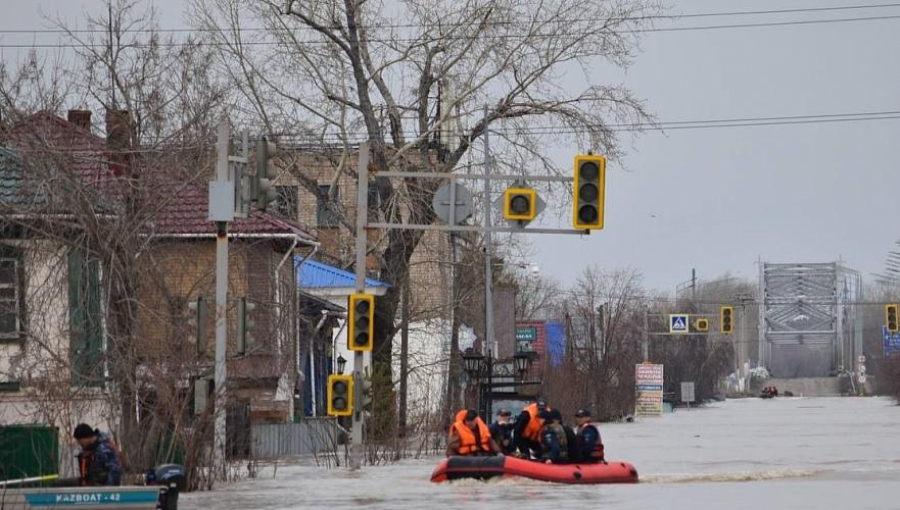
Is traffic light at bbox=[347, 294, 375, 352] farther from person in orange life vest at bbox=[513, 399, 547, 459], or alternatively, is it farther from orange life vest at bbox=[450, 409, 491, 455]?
person in orange life vest at bbox=[513, 399, 547, 459]

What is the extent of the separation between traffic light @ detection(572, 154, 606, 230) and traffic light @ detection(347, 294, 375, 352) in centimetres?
454

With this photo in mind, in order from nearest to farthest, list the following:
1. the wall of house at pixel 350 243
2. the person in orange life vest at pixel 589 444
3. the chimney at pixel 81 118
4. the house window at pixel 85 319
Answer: the person in orange life vest at pixel 589 444 < the house window at pixel 85 319 < the chimney at pixel 81 118 < the wall of house at pixel 350 243

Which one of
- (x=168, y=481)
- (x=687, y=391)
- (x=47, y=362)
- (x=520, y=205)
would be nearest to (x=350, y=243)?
(x=47, y=362)

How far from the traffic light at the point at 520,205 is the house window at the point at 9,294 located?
383 inches

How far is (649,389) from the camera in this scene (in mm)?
81562

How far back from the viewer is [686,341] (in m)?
121

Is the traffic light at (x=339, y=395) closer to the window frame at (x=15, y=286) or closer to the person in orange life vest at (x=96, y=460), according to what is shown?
the window frame at (x=15, y=286)

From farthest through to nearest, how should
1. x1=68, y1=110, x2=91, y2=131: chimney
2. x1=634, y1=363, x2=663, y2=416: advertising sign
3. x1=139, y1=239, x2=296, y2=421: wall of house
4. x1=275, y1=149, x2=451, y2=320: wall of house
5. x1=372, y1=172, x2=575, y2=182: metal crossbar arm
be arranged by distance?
x1=634, y1=363, x2=663, y2=416: advertising sign, x1=275, y1=149, x2=451, y2=320: wall of house, x1=68, y1=110, x2=91, y2=131: chimney, x1=139, y1=239, x2=296, y2=421: wall of house, x1=372, y1=172, x2=575, y2=182: metal crossbar arm

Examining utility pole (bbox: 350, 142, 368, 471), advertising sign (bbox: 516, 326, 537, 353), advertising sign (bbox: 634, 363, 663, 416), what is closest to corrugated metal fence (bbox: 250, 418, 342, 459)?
utility pole (bbox: 350, 142, 368, 471)

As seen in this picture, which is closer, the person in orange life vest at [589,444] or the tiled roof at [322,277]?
the person in orange life vest at [589,444]

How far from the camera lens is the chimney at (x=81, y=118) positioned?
37.0 m

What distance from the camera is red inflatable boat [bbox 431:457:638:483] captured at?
29.5m

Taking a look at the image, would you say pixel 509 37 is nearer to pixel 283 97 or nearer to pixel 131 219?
pixel 283 97

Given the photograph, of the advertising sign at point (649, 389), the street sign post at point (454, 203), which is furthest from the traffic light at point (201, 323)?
the advertising sign at point (649, 389)
